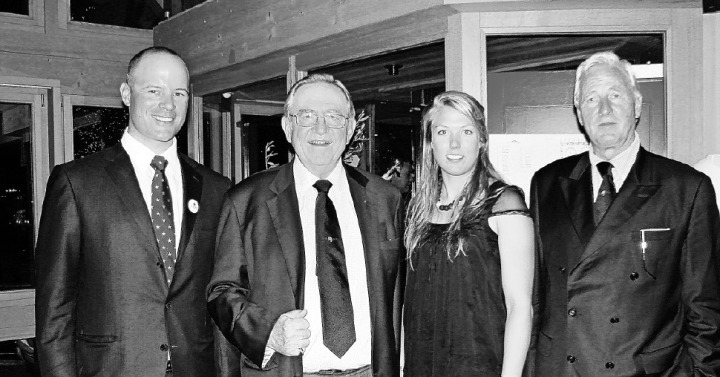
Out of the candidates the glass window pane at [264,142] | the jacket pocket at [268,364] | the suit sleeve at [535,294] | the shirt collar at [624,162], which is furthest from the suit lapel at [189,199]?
the glass window pane at [264,142]

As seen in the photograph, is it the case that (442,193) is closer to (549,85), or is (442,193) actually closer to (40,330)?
(549,85)

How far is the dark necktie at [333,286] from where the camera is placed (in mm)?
2172

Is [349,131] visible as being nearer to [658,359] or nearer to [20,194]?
[658,359]

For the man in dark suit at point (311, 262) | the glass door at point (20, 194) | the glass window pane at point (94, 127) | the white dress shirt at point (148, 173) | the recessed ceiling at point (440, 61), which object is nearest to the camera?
the man in dark suit at point (311, 262)

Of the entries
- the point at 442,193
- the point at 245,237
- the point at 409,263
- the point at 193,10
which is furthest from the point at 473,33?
the point at 193,10

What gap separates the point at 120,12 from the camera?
18.9 feet

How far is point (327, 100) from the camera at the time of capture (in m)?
2.40

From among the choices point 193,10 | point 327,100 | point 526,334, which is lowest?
point 526,334

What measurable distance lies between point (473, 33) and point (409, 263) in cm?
141

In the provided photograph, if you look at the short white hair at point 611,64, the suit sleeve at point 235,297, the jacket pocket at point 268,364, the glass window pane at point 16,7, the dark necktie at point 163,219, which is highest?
the glass window pane at point 16,7

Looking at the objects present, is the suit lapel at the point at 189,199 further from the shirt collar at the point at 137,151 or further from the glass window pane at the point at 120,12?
the glass window pane at the point at 120,12

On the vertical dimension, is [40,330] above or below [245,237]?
below

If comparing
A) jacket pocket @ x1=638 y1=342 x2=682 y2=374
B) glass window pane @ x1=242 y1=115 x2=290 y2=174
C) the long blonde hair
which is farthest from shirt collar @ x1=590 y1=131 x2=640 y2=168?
glass window pane @ x1=242 y1=115 x2=290 y2=174

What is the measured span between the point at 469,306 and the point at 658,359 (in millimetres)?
630
